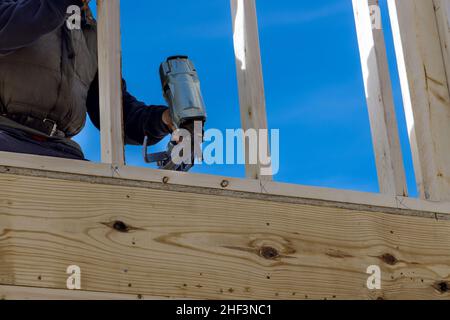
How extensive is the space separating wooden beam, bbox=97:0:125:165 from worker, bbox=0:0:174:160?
34cm

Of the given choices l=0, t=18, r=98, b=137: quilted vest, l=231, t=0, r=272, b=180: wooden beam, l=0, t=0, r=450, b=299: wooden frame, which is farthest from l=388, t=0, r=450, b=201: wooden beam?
l=0, t=18, r=98, b=137: quilted vest

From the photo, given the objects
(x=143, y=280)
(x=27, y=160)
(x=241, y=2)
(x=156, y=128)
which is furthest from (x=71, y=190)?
(x=156, y=128)

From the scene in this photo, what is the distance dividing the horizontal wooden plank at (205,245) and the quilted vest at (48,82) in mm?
856

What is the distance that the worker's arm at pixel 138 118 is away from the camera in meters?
4.08

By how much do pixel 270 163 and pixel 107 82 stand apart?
2.04 ft

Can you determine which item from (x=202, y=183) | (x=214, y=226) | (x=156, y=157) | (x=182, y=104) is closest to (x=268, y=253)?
(x=214, y=226)

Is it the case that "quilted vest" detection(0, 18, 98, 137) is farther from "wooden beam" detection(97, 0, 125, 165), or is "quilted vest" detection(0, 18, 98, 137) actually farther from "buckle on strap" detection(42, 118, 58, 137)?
"wooden beam" detection(97, 0, 125, 165)

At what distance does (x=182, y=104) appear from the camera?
3.68m

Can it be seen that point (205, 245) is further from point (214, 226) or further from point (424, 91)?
point (424, 91)

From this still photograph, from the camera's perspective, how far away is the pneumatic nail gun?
3.63 metres

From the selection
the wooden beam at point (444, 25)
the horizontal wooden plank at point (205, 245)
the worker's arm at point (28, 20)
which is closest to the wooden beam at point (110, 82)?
the horizontal wooden plank at point (205, 245)

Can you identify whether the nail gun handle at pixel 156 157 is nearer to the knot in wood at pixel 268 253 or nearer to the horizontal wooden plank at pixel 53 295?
the knot in wood at pixel 268 253

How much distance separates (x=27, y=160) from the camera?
2.77 m

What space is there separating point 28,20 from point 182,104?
0.70m
